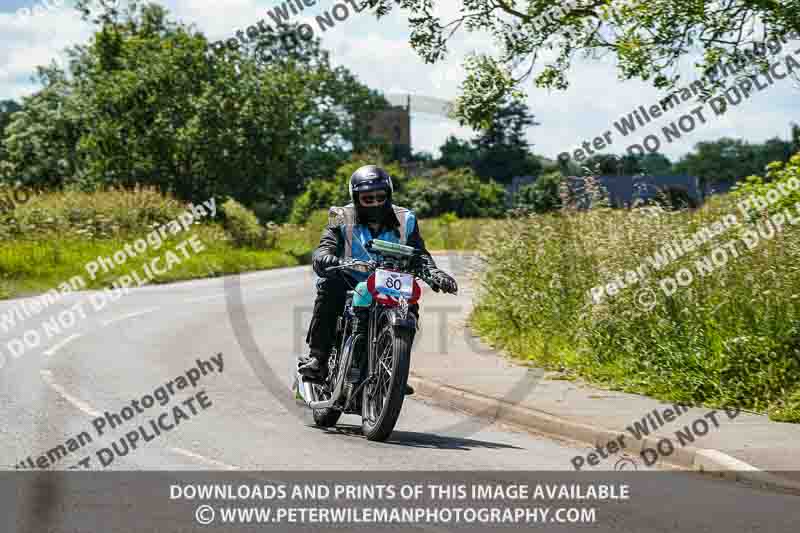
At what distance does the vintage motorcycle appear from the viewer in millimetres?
→ 7824

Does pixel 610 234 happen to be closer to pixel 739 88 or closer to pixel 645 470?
pixel 739 88

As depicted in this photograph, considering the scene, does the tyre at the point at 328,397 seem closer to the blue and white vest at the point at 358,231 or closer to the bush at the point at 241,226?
the blue and white vest at the point at 358,231

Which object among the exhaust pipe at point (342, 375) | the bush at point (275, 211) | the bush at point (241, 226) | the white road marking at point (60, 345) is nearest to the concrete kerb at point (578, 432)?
the exhaust pipe at point (342, 375)

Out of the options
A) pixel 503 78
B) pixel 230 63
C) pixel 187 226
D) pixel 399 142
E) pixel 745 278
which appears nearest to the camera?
pixel 745 278

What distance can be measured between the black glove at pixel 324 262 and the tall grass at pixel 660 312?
3743 mm

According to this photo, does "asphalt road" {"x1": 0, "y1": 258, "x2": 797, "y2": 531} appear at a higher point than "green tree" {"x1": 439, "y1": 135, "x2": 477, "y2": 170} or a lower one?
lower

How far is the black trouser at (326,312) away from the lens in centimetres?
884

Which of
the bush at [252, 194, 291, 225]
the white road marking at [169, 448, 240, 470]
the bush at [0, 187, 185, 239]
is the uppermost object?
the bush at [252, 194, 291, 225]

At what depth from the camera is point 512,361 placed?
1330 cm

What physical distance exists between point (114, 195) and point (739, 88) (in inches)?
955

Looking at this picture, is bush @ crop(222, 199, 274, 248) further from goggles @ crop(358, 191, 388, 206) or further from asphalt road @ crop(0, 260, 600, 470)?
goggles @ crop(358, 191, 388, 206)

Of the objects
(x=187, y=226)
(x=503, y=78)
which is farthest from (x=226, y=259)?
(x=503, y=78)

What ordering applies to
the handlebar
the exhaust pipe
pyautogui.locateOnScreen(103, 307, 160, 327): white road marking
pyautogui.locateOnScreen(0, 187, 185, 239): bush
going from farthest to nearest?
pyautogui.locateOnScreen(0, 187, 185, 239): bush, pyautogui.locateOnScreen(103, 307, 160, 327): white road marking, the exhaust pipe, the handlebar

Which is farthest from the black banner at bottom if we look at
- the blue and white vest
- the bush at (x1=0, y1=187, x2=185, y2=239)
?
the bush at (x1=0, y1=187, x2=185, y2=239)
